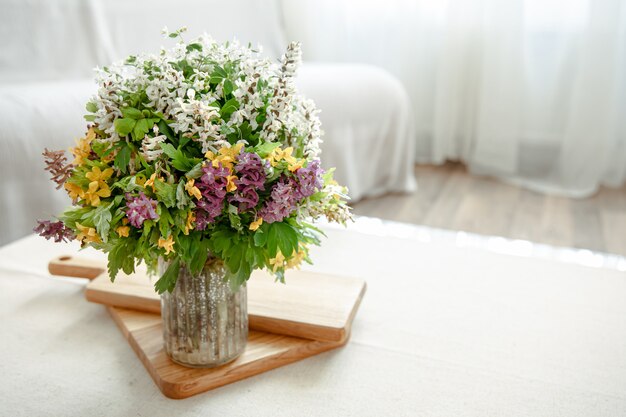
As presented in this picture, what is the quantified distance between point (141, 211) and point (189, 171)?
59 mm

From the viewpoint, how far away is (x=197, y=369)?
67 cm

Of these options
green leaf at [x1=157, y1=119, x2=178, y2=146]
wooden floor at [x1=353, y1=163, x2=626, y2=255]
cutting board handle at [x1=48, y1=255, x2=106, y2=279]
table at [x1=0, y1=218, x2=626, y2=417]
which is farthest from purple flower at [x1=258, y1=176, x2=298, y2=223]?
wooden floor at [x1=353, y1=163, x2=626, y2=255]

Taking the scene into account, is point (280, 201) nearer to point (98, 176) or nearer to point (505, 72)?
point (98, 176)

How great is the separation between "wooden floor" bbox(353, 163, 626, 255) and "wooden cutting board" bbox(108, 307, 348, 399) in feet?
4.83

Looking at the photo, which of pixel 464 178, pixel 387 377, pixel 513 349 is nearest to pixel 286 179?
pixel 387 377

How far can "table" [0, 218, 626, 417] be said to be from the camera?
641 mm

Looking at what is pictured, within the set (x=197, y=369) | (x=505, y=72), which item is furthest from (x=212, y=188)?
(x=505, y=72)

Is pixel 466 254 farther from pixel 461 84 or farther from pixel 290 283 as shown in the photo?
pixel 461 84

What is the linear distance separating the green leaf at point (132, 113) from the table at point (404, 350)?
296 millimetres

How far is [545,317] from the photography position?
0.82 m

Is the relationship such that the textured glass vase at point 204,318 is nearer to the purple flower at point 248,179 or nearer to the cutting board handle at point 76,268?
the purple flower at point 248,179

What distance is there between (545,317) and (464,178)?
1883mm

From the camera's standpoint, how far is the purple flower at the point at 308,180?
575 mm

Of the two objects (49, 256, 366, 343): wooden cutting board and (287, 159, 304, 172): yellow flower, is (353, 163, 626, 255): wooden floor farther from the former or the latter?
(287, 159, 304, 172): yellow flower
